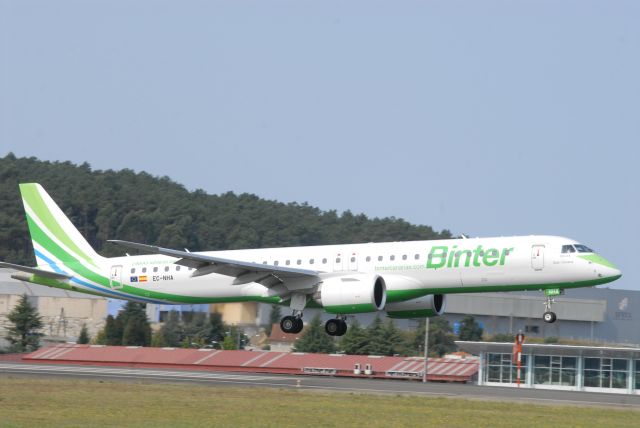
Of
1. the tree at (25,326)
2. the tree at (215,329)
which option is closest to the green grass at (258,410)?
the tree at (215,329)

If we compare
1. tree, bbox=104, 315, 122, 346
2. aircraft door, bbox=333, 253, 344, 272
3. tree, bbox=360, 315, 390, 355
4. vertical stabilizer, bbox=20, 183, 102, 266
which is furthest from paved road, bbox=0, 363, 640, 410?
tree, bbox=360, 315, 390, 355

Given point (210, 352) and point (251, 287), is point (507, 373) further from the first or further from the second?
point (251, 287)

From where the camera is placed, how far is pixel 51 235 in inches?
2256

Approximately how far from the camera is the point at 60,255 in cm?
5694

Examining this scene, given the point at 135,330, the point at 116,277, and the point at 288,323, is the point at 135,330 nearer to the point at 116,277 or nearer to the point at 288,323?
the point at 116,277

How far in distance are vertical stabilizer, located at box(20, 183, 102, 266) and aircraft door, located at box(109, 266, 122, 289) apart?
1.31 meters

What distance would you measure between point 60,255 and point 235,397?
2003cm

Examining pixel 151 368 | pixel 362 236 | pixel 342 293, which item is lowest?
pixel 151 368

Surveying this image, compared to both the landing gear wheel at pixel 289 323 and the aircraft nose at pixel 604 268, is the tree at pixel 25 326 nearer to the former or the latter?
the landing gear wheel at pixel 289 323

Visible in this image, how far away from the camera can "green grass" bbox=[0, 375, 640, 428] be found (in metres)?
32.2

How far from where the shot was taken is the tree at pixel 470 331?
10931 cm

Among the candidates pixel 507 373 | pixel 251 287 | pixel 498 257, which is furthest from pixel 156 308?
pixel 498 257

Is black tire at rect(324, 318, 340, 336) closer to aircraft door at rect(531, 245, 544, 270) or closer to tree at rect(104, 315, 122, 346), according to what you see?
aircraft door at rect(531, 245, 544, 270)

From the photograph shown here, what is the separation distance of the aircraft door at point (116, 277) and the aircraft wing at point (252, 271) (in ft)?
18.0
